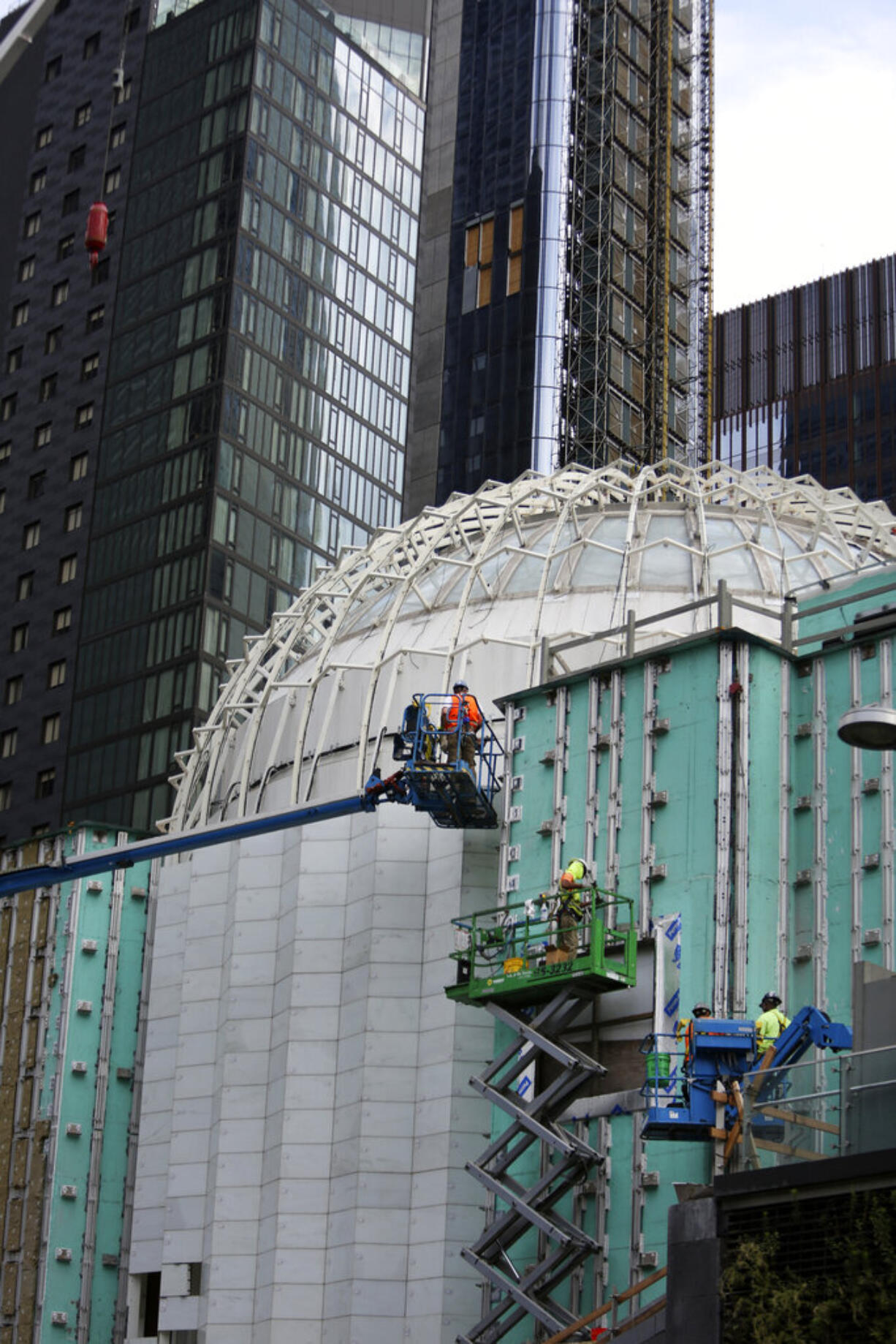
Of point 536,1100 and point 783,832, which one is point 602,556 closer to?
point 783,832

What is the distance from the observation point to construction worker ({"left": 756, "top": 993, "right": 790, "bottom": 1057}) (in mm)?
35688

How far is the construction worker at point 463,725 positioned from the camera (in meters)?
47.4

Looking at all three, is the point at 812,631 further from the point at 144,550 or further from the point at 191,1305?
the point at 144,550

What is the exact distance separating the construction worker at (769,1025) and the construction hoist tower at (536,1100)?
6298 mm

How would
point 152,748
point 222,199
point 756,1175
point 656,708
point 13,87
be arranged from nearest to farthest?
point 756,1175
point 13,87
point 656,708
point 152,748
point 222,199

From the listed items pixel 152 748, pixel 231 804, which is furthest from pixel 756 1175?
pixel 152 748

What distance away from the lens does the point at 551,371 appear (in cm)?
13425

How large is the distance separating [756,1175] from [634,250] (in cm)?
11229

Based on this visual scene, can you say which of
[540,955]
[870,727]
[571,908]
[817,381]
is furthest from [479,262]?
[870,727]

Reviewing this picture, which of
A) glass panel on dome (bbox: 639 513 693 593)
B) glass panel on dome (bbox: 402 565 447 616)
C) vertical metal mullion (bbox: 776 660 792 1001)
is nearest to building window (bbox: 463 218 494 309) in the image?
glass panel on dome (bbox: 402 565 447 616)

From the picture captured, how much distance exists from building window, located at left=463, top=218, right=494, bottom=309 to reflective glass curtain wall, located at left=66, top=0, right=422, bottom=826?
10.5 m

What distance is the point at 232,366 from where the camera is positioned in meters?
114

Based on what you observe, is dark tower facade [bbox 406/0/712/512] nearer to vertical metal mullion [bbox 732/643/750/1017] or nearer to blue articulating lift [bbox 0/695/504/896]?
blue articulating lift [bbox 0/695/504/896]

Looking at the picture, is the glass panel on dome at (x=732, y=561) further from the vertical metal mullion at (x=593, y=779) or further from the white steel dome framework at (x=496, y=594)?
the vertical metal mullion at (x=593, y=779)
